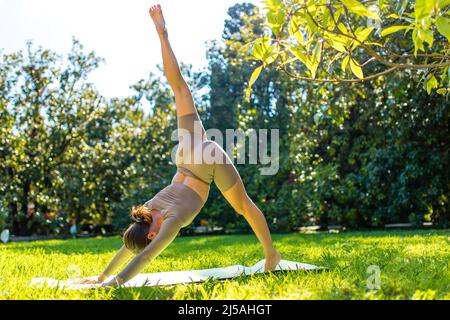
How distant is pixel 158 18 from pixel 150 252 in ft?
4.81

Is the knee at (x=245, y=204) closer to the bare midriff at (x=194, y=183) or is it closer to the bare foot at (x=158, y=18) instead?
the bare midriff at (x=194, y=183)

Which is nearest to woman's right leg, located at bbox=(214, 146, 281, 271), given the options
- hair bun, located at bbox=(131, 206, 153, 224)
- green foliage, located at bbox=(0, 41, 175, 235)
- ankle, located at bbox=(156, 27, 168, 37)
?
hair bun, located at bbox=(131, 206, 153, 224)

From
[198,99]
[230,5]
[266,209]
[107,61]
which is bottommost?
[266,209]

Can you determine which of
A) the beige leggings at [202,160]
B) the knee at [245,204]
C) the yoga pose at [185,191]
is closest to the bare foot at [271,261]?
the yoga pose at [185,191]

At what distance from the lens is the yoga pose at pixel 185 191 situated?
2.82 m

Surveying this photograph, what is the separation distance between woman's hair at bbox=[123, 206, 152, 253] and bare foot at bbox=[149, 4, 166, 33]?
1.11 metres

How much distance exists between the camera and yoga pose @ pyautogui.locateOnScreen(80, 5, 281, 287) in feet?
9.24

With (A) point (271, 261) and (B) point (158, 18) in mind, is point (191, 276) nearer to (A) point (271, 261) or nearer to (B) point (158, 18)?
(A) point (271, 261)

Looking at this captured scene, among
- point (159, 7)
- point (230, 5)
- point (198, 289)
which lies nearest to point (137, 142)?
point (230, 5)

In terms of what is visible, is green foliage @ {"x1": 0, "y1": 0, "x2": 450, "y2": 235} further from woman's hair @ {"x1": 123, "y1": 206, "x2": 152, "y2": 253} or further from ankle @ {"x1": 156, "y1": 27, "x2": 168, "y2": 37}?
woman's hair @ {"x1": 123, "y1": 206, "x2": 152, "y2": 253}

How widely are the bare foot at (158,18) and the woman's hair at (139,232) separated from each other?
111 centimetres

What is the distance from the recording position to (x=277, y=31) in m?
2.59
